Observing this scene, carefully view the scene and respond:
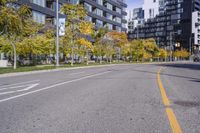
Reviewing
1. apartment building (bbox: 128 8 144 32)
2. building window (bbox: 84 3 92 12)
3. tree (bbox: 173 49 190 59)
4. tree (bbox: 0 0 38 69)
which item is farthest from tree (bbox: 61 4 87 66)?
apartment building (bbox: 128 8 144 32)

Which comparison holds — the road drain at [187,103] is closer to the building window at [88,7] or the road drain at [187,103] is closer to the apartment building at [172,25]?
the building window at [88,7]

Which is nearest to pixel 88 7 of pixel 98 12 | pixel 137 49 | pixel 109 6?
pixel 98 12

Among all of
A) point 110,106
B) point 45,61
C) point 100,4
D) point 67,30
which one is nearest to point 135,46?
point 100,4

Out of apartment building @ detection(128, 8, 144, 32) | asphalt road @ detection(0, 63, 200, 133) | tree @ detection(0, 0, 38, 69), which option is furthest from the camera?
apartment building @ detection(128, 8, 144, 32)

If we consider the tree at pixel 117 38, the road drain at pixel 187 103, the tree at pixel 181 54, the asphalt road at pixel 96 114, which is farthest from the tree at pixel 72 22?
the tree at pixel 181 54

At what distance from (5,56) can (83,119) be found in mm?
46577

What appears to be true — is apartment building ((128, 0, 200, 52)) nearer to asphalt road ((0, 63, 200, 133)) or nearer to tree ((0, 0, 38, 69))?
tree ((0, 0, 38, 69))

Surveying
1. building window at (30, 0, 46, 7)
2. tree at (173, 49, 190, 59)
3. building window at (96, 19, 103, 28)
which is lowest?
tree at (173, 49, 190, 59)

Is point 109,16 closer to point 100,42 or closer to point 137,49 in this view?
point 137,49

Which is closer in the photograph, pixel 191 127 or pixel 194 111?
pixel 191 127

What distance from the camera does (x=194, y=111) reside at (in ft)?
26.6

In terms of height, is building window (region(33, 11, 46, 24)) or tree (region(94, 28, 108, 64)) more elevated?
building window (region(33, 11, 46, 24))

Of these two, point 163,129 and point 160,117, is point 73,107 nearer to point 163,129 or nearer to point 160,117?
point 160,117

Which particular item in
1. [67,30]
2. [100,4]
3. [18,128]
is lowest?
[18,128]
